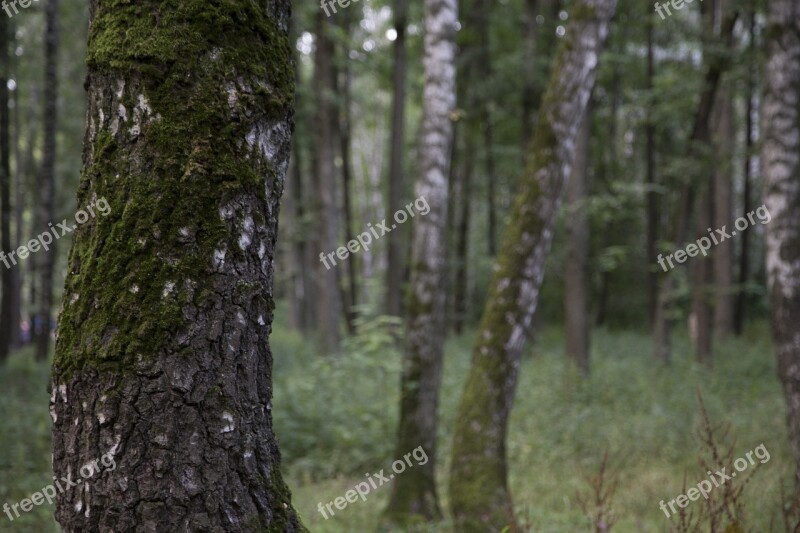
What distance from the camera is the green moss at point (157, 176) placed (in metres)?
1.88

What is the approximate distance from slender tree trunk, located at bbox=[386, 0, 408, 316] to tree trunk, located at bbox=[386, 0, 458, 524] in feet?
23.9

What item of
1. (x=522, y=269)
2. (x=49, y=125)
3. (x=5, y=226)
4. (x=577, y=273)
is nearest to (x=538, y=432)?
(x=577, y=273)

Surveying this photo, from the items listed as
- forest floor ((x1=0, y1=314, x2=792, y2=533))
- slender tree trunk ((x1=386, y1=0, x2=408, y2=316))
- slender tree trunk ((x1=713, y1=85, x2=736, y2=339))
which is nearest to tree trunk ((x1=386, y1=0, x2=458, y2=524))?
forest floor ((x1=0, y1=314, x2=792, y2=533))

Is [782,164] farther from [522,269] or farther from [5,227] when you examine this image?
[5,227]

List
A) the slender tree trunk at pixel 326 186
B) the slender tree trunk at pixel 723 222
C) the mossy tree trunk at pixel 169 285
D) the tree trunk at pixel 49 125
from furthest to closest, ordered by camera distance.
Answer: the slender tree trunk at pixel 723 222
the slender tree trunk at pixel 326 186
the tree trunk at pixel 49 125
the mossy tree trunk at pixel 169 285

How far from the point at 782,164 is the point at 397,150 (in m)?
9.25

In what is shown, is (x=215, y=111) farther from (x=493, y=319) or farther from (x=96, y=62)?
(x=493, y=319)

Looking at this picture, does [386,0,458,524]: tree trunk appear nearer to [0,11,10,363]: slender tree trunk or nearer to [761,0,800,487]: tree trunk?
[761,0,800,487]: tree trunk

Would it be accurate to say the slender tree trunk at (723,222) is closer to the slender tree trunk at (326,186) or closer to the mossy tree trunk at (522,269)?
the slender tree trunk at (326,186)

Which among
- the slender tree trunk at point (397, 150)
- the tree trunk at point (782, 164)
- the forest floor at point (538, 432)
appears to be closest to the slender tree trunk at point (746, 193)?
the forest floor at point (538, 432)

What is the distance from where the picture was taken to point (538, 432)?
10.1 m

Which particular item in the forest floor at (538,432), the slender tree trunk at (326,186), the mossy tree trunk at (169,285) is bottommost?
the forest floor at (538,432)

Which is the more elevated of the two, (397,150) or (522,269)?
(397,150)

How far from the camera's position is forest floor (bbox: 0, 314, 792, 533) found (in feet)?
21.7
